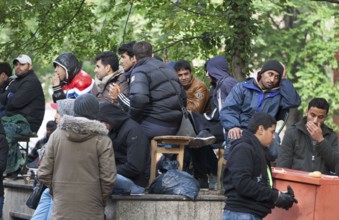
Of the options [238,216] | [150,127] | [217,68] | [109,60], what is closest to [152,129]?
[150,127]

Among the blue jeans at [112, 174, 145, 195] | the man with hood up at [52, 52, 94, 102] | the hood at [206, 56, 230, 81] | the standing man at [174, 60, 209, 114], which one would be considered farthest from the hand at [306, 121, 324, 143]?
the man with hood up at [52, 52, 94, 102]

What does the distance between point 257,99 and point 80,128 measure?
7.68 ft

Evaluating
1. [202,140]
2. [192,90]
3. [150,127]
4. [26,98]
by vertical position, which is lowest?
[202,140]

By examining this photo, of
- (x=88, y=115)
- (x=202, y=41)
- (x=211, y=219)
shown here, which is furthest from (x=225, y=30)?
(x=88, y=115)

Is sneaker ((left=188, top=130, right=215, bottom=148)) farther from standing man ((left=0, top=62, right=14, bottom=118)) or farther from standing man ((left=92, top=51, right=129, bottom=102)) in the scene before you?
standing man ((left=0, top=62, right=14, bottom=118))

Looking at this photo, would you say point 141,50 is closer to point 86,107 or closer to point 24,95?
point 86,107

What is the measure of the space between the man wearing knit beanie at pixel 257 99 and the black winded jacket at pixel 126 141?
94 centimetres

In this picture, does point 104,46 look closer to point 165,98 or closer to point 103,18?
point 103,18

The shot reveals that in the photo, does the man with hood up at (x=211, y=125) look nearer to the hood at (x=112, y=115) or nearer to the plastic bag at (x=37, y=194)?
the hood at (x=112, y=115)

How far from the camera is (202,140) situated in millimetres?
12398

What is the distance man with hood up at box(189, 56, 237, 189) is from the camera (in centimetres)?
1245

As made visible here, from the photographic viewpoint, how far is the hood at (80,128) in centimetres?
1007

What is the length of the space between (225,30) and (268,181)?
22.0 ft

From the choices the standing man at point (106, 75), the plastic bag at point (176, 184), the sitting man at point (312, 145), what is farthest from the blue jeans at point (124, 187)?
the sitting man at point (312, 145)
